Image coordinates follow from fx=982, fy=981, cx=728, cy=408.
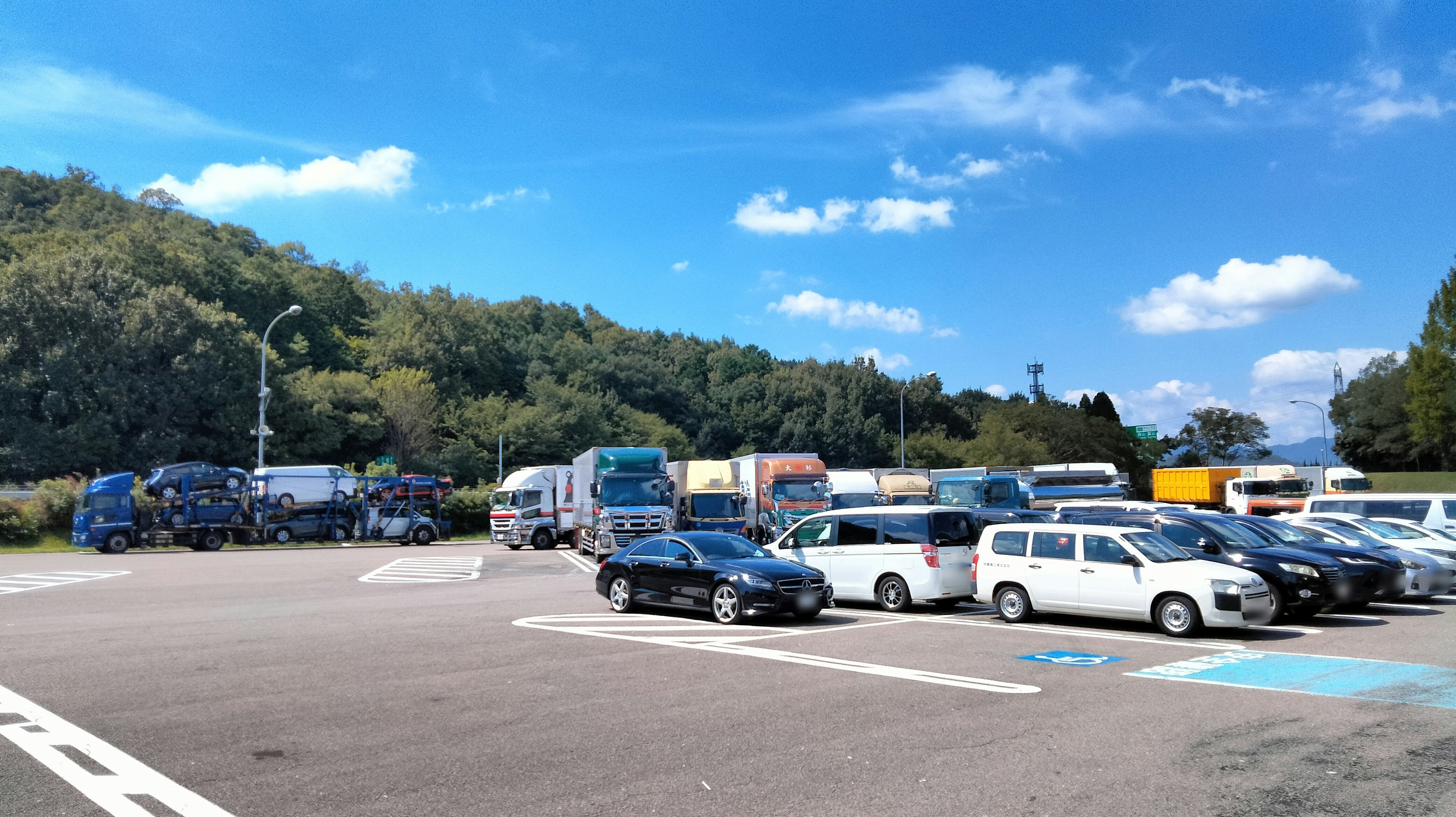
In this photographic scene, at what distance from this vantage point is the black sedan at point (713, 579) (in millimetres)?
14703

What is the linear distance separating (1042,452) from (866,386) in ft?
74.1

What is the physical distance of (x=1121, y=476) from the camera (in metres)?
52.8

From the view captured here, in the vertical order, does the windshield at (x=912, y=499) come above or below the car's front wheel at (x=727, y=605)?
above

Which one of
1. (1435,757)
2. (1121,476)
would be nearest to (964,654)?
(1435,757)

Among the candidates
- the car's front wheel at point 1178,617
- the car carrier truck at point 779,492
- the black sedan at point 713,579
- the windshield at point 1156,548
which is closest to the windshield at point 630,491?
the car carrier truck at point 779,492

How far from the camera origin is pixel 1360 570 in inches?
615

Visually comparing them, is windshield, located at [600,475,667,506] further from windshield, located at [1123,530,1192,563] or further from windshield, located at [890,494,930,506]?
windshield, located at [1123,530,1192,563]

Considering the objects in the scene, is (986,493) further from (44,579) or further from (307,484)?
(307,484)

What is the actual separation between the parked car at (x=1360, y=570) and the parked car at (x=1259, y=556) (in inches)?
7.8

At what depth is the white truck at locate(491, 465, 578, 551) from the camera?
131ft

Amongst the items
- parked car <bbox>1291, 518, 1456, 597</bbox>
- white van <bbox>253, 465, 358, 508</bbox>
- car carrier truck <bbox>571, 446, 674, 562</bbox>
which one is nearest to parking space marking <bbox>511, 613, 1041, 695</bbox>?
parked car <bbox>1291, 518, 1456, 597</bbox>

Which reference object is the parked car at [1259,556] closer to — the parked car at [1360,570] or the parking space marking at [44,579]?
the parked car at [1360,570]

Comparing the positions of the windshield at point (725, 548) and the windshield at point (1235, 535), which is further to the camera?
the windshield at point (1235, 535)

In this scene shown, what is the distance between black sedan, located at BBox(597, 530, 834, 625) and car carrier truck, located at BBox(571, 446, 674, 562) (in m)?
12.8
